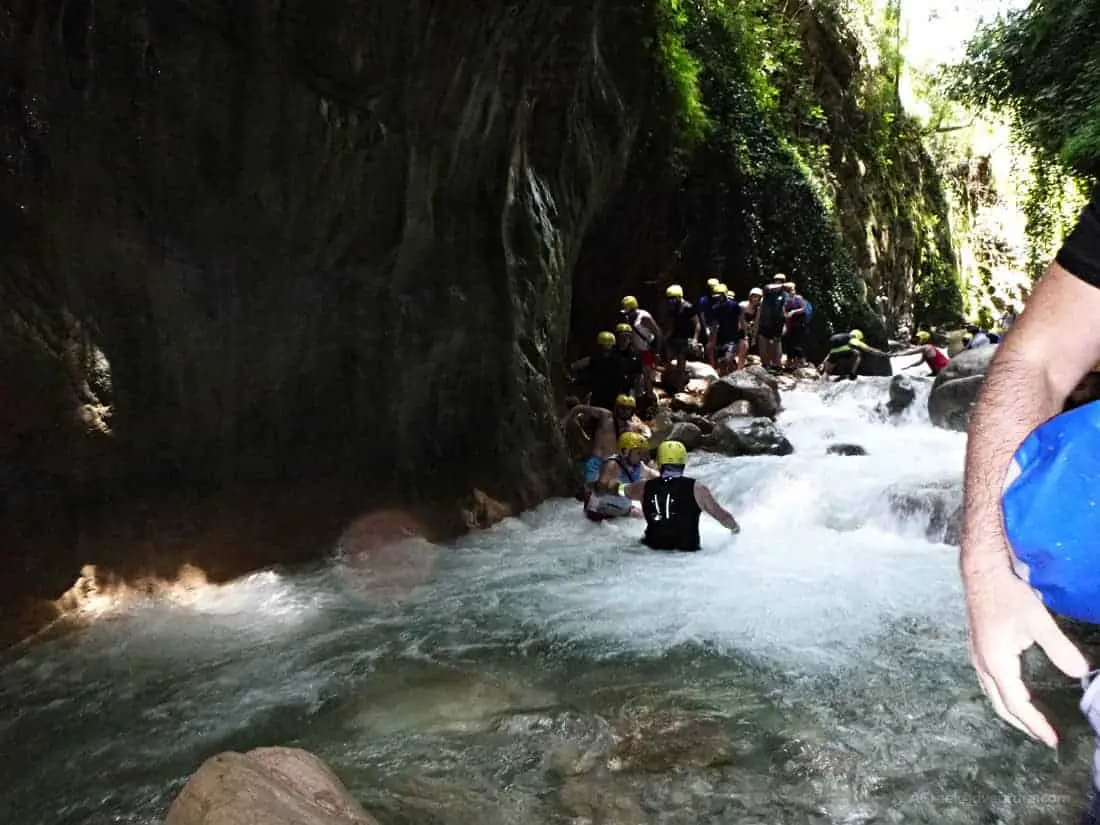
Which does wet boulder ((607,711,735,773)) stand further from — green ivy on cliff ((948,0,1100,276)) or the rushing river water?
green ivy on cliff ((948,0,1100,276))

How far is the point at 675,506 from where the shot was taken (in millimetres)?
7848

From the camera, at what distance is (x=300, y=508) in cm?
727

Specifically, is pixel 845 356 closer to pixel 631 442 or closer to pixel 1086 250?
pixel 631 442

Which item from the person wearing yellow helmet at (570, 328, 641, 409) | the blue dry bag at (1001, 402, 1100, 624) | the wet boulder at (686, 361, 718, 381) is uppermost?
the blue dry bag at (1001, 402, 1100, 624)

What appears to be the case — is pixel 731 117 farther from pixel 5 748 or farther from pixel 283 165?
pixel 5 748


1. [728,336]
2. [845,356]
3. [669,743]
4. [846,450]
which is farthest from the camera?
[845,356]

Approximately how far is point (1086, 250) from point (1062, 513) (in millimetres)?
548

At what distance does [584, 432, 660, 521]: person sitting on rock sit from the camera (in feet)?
29.3

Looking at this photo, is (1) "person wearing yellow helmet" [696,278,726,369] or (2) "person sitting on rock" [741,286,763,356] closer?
(1) "person wearing yellow helmet" [696,278,726,369]

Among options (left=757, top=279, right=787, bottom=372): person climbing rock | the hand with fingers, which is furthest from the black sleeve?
(left=757, top=279, right=787, bottom=372): person climbing rock

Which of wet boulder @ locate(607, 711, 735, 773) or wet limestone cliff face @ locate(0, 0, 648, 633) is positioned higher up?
wet limestone cliff face @ locate(0, 0, 648, 633)

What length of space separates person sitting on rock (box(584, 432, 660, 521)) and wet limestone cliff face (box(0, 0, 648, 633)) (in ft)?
3.28

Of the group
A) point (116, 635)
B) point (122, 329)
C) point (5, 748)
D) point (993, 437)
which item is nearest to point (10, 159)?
point (122, 329)

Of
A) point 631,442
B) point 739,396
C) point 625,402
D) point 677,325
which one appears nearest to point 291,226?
point 631,442
